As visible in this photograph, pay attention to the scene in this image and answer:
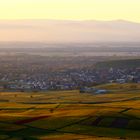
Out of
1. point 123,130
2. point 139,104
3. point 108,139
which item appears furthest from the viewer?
point 139,104

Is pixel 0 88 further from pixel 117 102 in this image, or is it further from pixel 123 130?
pixel 123 130

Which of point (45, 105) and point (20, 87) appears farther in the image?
point (20, 87)

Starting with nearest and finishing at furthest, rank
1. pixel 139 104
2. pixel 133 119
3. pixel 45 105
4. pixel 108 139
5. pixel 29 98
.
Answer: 1. pixel 108 139
2. pixel 133 119
3. pixel 139 104
4. pixel 45 105
5. pixel 29 98

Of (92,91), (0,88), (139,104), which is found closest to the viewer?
(139,104)

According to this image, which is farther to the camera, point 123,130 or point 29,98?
point 29,98

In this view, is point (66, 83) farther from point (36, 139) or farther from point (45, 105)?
point (36, 139)

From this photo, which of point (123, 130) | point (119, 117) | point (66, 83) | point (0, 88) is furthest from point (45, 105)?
point (66, 83)

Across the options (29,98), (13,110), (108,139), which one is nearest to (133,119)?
(108,139)

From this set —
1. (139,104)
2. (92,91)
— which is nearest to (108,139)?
(139,104)

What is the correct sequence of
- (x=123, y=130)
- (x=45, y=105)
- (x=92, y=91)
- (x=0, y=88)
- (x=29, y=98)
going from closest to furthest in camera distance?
(x=123, y=130) < (x=45, y=105) < (x=29, y=98) < (x=92, y=91) < (x=0, y=88)
